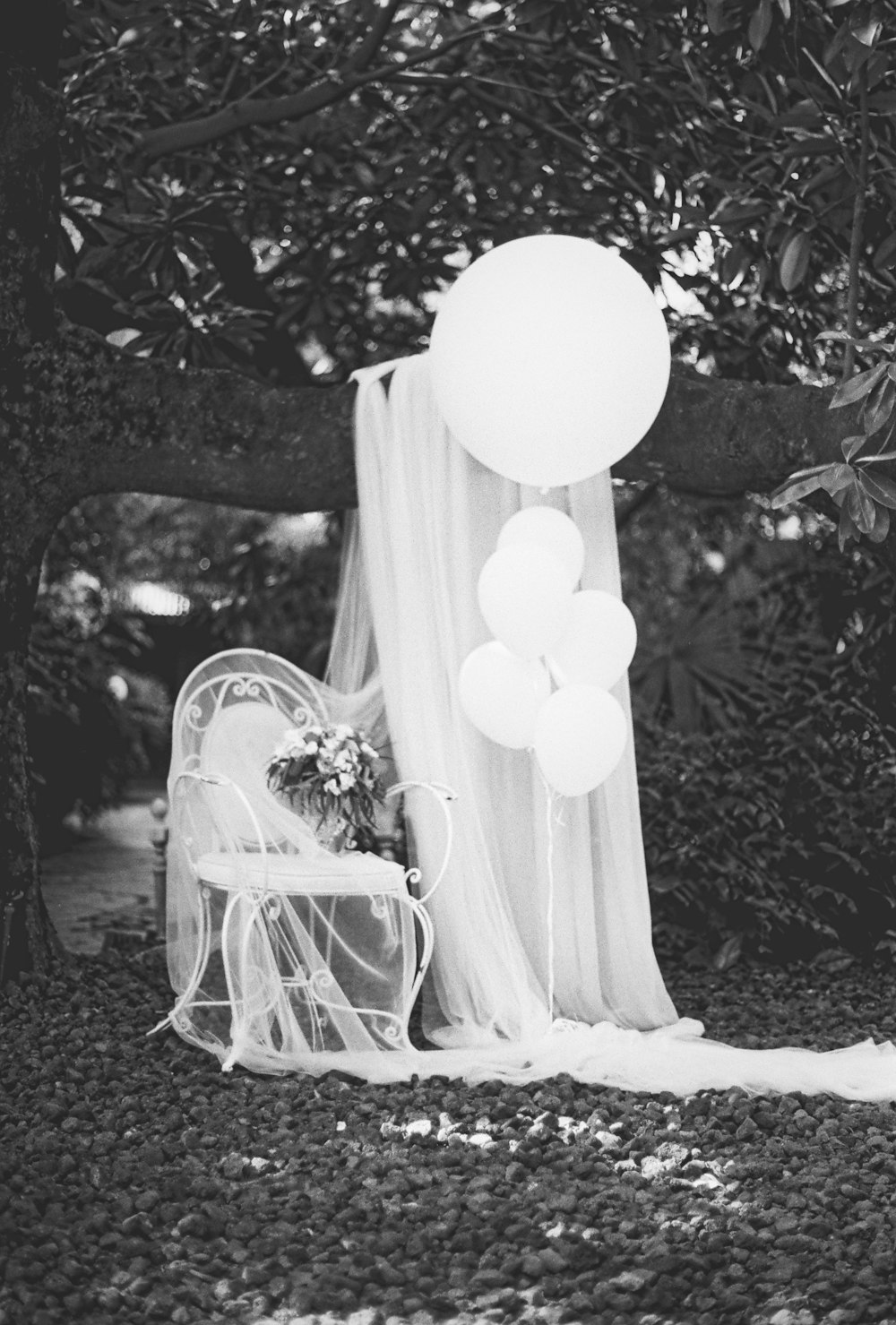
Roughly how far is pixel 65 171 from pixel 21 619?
6.53 feet

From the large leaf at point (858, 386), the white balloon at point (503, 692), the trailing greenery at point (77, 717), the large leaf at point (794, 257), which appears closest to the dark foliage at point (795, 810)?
the large leaf at point (794, 257)

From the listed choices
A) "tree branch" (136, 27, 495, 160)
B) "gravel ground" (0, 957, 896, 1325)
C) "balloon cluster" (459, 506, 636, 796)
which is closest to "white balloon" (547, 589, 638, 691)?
"balloon cluster" (459, 506, 636, 796)

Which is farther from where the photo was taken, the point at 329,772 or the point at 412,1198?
the point at 329,772

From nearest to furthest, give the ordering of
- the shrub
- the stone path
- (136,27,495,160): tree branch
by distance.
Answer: (136,27,495,160): tree branch, the shrub, the stone path

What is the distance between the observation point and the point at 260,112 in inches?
204

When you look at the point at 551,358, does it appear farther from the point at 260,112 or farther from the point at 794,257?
the point at 260,112

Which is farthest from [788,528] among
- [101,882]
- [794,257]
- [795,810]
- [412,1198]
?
[412,1198]

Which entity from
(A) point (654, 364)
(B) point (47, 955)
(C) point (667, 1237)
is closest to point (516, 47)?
(A) point (654, 364)

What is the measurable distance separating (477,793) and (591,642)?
0.63 meters

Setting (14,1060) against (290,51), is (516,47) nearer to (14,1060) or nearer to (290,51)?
(290,51)

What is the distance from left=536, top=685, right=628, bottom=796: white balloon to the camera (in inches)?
150

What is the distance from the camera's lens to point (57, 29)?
4.51 meters

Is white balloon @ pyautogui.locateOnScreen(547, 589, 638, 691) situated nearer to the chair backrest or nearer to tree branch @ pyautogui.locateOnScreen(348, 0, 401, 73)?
the chair backrest

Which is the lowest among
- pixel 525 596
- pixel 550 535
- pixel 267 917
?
pixel 267 917
